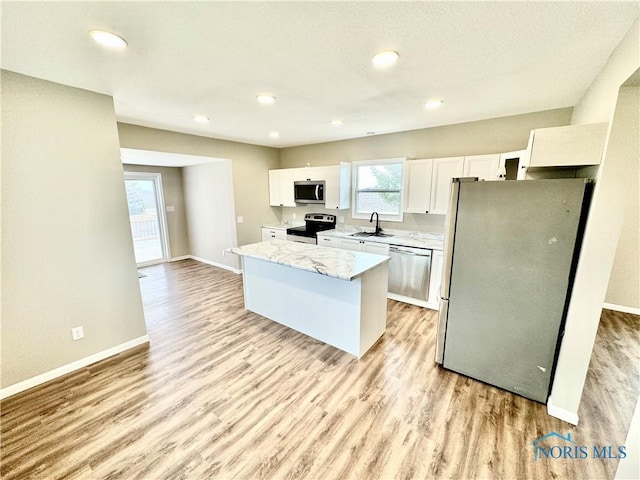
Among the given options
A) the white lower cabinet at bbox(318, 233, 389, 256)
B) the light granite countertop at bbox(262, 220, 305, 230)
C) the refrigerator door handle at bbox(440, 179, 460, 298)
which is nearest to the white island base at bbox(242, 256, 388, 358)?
the refrigerator door handle at bbox(440, 179, 460, 298)

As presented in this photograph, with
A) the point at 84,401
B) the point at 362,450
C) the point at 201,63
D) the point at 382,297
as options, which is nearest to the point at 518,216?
the point at 382,297

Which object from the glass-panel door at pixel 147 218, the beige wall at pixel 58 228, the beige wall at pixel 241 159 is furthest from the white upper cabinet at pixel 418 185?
the glass-panel door at pixel 147 218

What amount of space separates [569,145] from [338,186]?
312 cm

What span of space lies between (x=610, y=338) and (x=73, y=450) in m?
5.22

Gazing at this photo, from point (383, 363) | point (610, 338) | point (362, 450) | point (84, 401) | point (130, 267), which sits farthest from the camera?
point (610, 338)

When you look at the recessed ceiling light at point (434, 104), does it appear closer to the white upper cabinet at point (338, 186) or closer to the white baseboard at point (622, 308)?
the white upper cabinet at point (338, 186)

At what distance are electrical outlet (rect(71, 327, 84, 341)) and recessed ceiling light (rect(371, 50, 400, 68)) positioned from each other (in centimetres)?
347

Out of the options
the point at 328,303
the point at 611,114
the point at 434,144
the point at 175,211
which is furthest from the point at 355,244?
the point at 175,211

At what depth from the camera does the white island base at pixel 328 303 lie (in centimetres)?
250

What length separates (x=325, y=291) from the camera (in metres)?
2.67

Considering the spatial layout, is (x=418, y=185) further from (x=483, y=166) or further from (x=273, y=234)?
(x=273, y=234)

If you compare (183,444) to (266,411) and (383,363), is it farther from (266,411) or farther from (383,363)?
(383,363)

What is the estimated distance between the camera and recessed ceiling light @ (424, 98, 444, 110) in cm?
259

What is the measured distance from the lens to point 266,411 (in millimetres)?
1943
